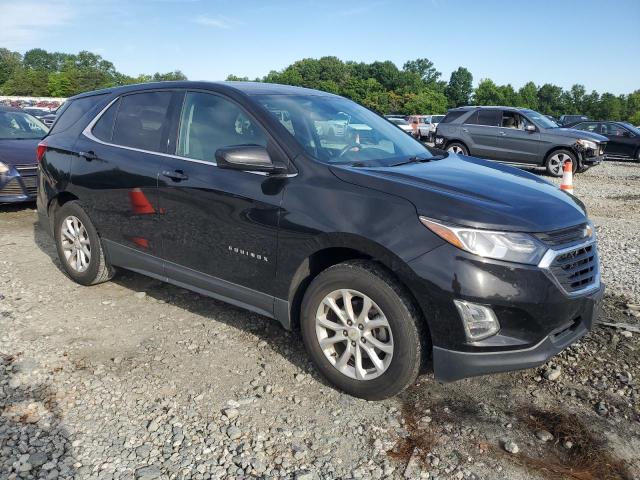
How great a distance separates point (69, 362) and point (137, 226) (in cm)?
114

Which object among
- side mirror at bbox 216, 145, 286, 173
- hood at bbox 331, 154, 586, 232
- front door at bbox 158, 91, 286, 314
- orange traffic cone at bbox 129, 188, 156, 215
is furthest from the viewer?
orange traffic cone at bbox 129, 188, 156, 215

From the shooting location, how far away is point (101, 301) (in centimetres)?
468

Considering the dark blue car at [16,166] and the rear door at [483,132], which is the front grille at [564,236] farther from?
the rear door at [483,132]

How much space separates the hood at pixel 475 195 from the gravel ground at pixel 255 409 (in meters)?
1.06

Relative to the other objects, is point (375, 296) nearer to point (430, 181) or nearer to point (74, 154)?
point (430, 181)

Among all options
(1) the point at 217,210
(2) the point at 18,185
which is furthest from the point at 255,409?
(2) the point at 18,185

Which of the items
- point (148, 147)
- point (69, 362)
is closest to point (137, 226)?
point (148, 147)

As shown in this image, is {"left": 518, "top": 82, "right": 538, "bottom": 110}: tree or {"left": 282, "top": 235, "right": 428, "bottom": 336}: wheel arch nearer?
{"left": 282, "top": 235, "right": 428, "bottom": 336}: wheel arch

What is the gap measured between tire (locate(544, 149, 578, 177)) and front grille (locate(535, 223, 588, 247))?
38.7 feet

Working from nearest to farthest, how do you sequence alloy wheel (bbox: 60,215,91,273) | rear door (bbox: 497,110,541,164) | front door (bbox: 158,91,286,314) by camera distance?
front door (bbox: 158,91,286,314)
alloy wheel (bbox: 60,215,91,273)
rear door (bbox: 497,110,541,164)

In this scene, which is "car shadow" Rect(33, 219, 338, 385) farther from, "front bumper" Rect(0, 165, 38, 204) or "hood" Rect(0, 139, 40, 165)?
"hood" Rect(0, 139, 40, 165)

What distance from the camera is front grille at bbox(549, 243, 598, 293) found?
9.07ft

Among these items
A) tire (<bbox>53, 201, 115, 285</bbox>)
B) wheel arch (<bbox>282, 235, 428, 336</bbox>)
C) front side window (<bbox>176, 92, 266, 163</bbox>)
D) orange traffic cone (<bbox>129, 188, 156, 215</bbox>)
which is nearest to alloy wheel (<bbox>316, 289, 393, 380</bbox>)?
wheel arch (<bbox>282, 235, 428, 336</bbox>)

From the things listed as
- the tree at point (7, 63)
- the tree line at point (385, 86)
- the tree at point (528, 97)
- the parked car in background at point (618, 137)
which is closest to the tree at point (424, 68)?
the tree line at point (385, 86)
